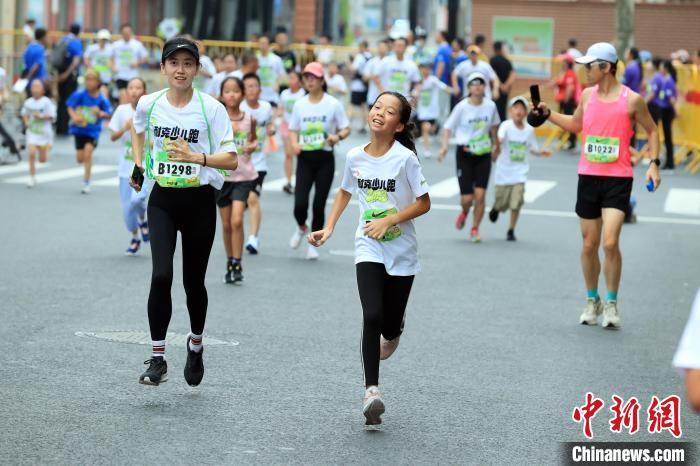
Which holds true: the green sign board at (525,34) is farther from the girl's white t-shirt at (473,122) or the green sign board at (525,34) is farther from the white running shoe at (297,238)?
the white running shoe at (297,238)

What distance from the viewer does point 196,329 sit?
7.51m

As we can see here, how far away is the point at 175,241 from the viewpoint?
7.37 m

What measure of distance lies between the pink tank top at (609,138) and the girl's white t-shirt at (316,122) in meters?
3.87

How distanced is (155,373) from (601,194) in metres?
4.14

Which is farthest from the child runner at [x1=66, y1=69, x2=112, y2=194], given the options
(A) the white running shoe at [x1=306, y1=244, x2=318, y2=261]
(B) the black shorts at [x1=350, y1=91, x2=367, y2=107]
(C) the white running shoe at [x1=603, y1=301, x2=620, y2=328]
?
(B) the black shorts at [x1=350, y1=91, x2=367, y2=107]

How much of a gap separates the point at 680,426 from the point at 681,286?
18.6ft

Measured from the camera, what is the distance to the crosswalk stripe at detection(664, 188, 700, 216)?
756 inches

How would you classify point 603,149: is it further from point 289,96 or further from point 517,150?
point 289,96

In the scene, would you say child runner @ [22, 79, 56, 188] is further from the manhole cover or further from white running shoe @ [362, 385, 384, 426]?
white running shoe @ [362, 385, 384, 426]

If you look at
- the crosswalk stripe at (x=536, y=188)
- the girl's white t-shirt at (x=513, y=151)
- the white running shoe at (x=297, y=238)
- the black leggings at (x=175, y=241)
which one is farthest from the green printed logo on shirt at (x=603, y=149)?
the crosswalk stripe at (x=536, y=188)

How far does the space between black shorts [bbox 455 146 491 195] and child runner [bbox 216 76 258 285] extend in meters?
3.71

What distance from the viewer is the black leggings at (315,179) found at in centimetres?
1351

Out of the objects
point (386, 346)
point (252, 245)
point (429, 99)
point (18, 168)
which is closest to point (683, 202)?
point (429, 99)

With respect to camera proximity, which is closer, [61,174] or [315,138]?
[315,138]
